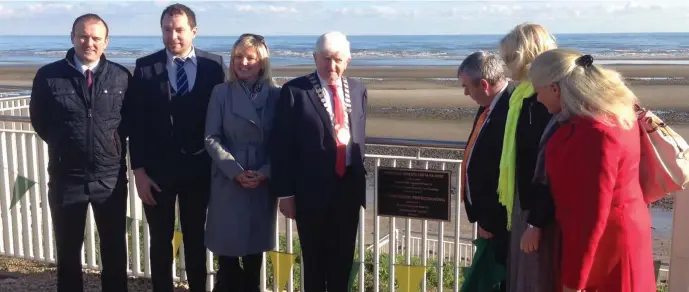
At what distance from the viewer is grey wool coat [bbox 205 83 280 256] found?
14.2 ft

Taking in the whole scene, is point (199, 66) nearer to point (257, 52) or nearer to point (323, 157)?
point (257, 52)

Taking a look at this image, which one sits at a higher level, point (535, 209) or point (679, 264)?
point (535, 209)

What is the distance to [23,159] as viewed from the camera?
610cm

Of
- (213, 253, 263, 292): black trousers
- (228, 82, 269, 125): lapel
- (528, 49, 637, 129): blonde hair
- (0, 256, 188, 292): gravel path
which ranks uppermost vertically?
(528, 49, 637, 129): blonde hair

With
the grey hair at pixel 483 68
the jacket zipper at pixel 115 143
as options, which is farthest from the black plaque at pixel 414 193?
the jacket zipper at pixel 115 143

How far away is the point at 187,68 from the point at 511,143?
81.6 inches

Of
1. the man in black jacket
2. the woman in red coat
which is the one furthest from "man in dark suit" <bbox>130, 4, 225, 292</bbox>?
the woman in red coat

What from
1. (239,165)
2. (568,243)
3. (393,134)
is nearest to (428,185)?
(239,165)

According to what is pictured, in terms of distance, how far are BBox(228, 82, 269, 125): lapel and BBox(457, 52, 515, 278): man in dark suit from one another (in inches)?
48.9

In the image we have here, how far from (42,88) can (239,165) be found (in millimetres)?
1252

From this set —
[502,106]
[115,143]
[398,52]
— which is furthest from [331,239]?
[398,52]

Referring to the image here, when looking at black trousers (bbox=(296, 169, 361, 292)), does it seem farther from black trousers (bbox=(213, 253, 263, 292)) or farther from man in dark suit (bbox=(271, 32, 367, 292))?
black trousers (bbox=(213, 253, 263, 292))

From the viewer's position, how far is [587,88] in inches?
121

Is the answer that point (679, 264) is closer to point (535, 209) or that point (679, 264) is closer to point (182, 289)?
point (535, 209)
